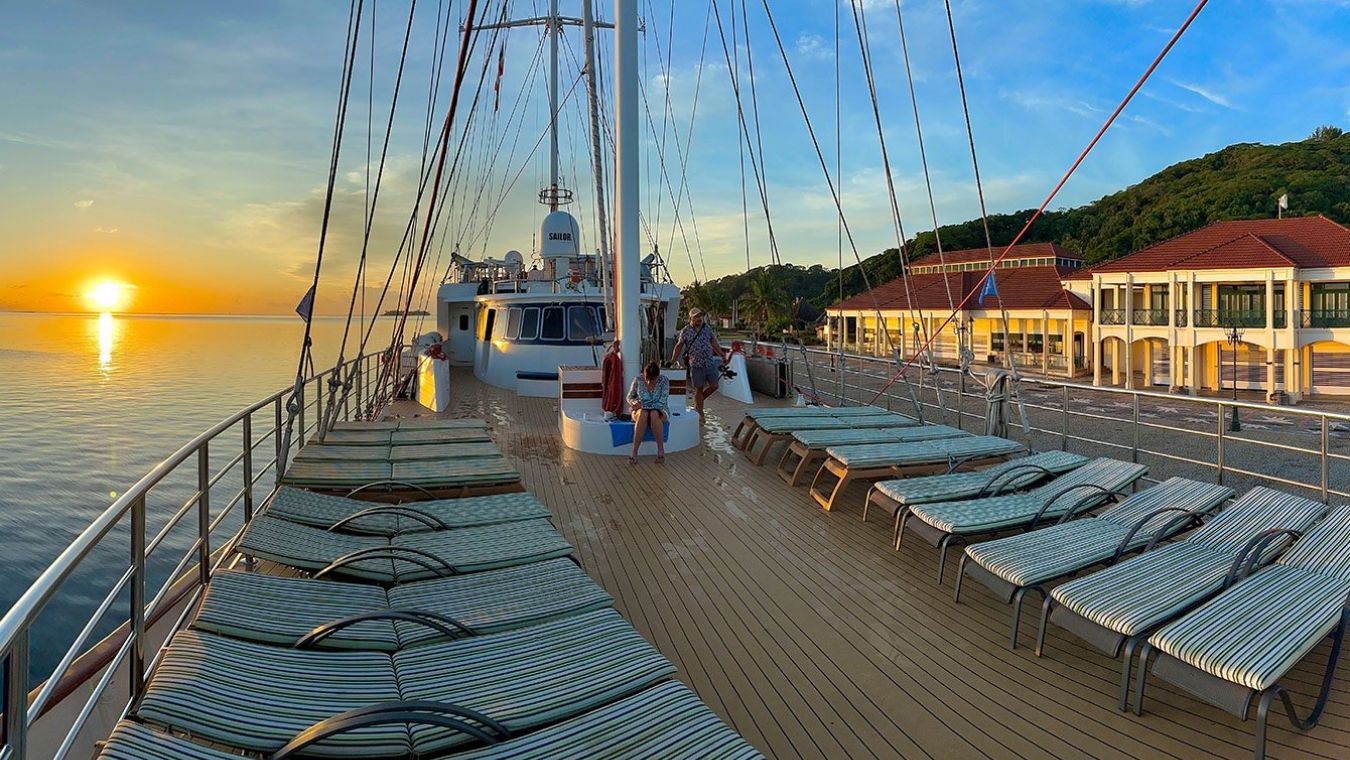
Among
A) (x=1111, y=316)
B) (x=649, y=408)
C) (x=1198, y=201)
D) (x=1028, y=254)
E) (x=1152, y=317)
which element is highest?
(x=1198, y=201)

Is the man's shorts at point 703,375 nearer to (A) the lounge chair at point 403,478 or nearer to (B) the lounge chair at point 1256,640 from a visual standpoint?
(A) the lounge chair at point 403,478

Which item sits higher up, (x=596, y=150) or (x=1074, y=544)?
(x=596, y=150)

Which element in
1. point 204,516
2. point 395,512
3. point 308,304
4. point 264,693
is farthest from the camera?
point 308,304

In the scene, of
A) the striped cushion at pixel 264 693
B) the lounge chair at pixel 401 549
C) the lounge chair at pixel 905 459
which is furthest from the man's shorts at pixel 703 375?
the striped cushion at pixel 264 693

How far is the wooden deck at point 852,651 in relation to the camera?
2.66 m

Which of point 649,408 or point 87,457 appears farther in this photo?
point 87,457

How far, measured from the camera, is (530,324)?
13414mm

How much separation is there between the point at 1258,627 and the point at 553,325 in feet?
38.1

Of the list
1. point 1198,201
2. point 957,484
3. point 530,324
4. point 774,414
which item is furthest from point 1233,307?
point 957,484

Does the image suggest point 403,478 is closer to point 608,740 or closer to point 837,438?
point 837,438

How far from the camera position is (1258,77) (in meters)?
24.2

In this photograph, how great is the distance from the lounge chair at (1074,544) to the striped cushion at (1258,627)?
0.61 metres

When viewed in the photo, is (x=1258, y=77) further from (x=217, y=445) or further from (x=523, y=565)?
(x=217, y=445)

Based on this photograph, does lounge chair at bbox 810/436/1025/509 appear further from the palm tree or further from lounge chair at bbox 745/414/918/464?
the palm tree
